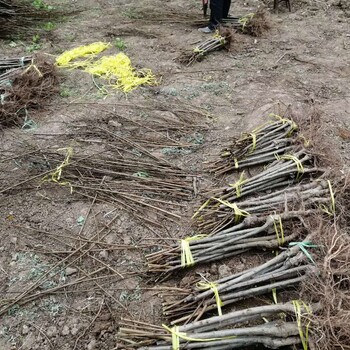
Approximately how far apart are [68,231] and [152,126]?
1.94 m

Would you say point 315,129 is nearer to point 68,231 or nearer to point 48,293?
point 68,231

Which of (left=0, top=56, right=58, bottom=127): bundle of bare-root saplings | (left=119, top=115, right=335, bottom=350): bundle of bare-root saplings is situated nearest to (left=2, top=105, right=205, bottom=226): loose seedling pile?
(left=119, top=115, right=335, bottom=350): bundle of bare-root saplings

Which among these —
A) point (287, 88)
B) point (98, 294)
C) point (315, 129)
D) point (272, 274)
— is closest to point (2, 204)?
point (98, 294)

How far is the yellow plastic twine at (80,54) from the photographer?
6.50m

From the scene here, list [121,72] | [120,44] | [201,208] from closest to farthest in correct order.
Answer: [201,208]
[121,72]
[120,44]

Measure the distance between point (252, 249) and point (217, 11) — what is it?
5506 millimetres

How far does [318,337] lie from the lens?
2.27m

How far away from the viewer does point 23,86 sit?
5488 mm

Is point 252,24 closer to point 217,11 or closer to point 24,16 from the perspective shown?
point 217,11

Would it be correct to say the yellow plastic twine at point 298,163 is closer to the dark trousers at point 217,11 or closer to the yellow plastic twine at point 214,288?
the yellow plastic twine at point 214,288

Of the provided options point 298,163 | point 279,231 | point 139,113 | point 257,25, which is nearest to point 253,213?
point 279,231

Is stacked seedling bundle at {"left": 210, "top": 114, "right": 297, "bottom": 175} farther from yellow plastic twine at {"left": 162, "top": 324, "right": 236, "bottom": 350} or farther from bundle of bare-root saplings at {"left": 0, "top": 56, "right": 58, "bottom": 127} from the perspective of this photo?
bundle of bare-root saplings at {"left": 0, "top": 56, "right": 58, "bottom": 127}

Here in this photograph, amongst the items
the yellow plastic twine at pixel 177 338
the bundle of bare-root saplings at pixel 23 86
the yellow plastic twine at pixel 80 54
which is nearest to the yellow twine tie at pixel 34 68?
the bundle of bare-root saplings at pixel 23 86

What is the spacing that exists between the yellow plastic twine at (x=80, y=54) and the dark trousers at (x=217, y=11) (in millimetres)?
2048
